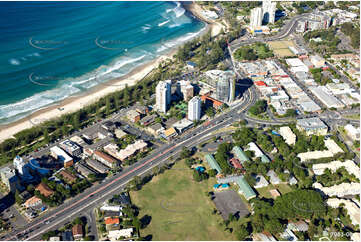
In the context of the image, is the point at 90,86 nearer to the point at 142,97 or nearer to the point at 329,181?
the point at 142,97

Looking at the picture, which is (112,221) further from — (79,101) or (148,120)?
(79,101)

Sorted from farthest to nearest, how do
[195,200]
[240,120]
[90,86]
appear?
1. [90,86]
2. [240,120]
3. [195,200]

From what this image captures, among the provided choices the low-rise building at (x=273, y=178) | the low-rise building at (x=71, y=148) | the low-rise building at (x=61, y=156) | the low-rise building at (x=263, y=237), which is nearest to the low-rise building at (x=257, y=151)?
the low-rise building at (x=273, y=178)

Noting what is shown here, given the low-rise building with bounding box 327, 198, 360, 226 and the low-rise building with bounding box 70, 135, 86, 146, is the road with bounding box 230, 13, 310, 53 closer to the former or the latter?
the low-rise building with bounding box 70, 135, 86, 146

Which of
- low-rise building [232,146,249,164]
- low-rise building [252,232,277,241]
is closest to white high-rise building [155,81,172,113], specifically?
low-rise building [232,146,249,164]

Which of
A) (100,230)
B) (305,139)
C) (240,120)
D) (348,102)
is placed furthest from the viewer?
(348,102)

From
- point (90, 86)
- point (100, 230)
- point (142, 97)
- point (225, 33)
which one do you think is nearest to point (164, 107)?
point (142, 97)
